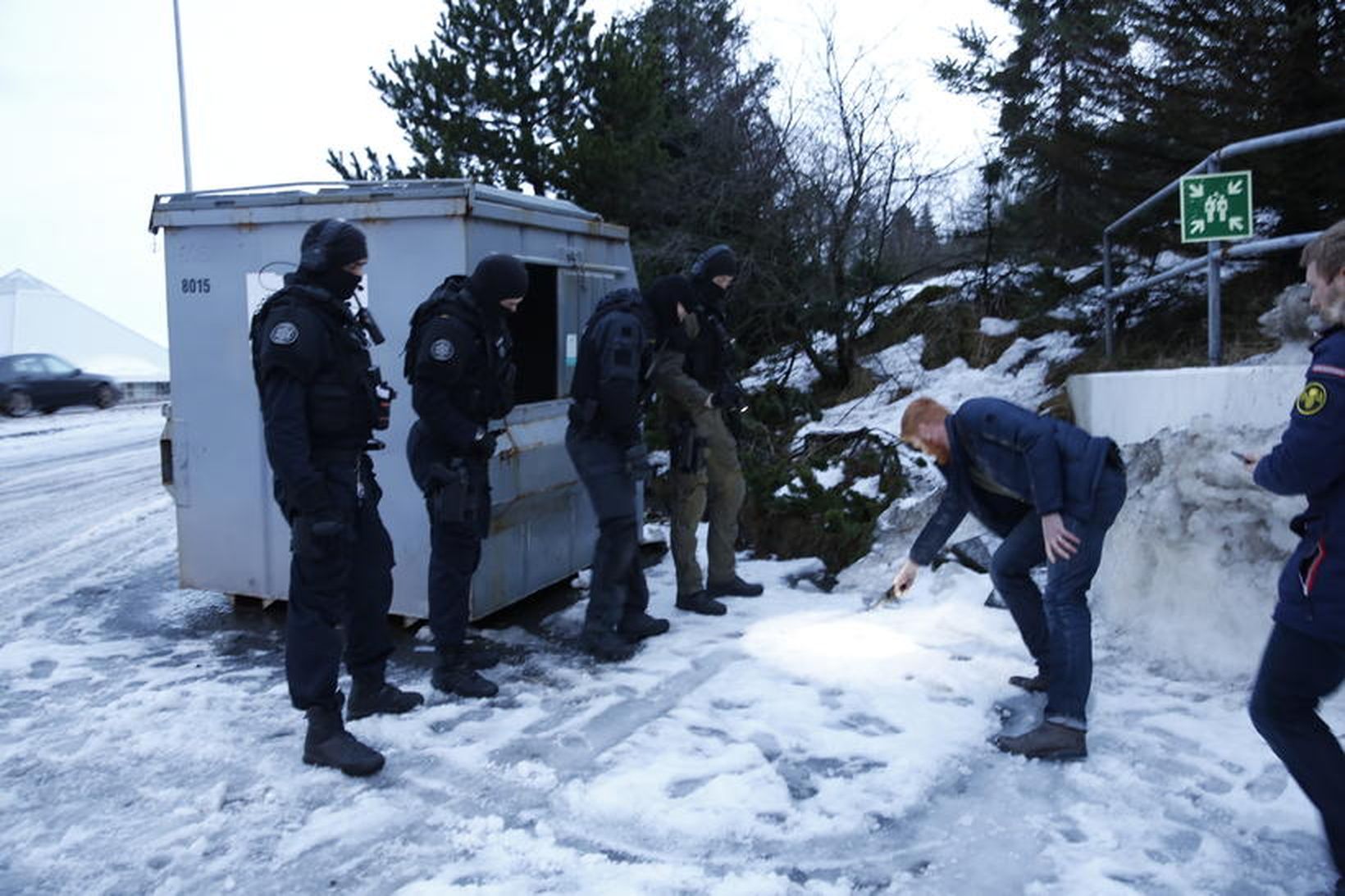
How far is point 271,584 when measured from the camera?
18.5 ft

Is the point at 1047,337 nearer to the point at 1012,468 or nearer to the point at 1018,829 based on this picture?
the point at 1012,468

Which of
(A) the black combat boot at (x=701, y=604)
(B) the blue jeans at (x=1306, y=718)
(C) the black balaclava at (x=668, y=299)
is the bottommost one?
(A) the black combat boot at (x=701, y=604)

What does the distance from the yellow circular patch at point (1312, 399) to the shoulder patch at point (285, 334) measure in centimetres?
313

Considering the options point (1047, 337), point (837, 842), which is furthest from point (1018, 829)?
point (1047, 337)

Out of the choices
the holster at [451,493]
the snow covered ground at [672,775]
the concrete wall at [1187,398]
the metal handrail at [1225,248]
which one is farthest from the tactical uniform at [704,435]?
the metal handrail at [1225,248]

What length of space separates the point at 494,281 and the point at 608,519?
1.33 meters

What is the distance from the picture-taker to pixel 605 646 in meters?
4.96

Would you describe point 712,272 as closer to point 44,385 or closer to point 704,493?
Answer: point 704,493

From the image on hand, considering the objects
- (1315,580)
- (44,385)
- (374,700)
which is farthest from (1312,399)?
(44,385)

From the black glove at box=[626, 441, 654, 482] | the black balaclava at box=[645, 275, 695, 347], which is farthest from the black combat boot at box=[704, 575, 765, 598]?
the black balaclava at box=[645, 275, 695, 347]

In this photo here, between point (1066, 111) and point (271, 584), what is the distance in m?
6.29

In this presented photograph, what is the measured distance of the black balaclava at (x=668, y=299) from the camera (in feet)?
17.3

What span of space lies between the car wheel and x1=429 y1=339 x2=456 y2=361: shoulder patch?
69.3 ft

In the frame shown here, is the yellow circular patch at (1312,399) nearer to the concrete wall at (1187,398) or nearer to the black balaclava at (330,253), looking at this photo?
the concrete wall at (1187,398)
